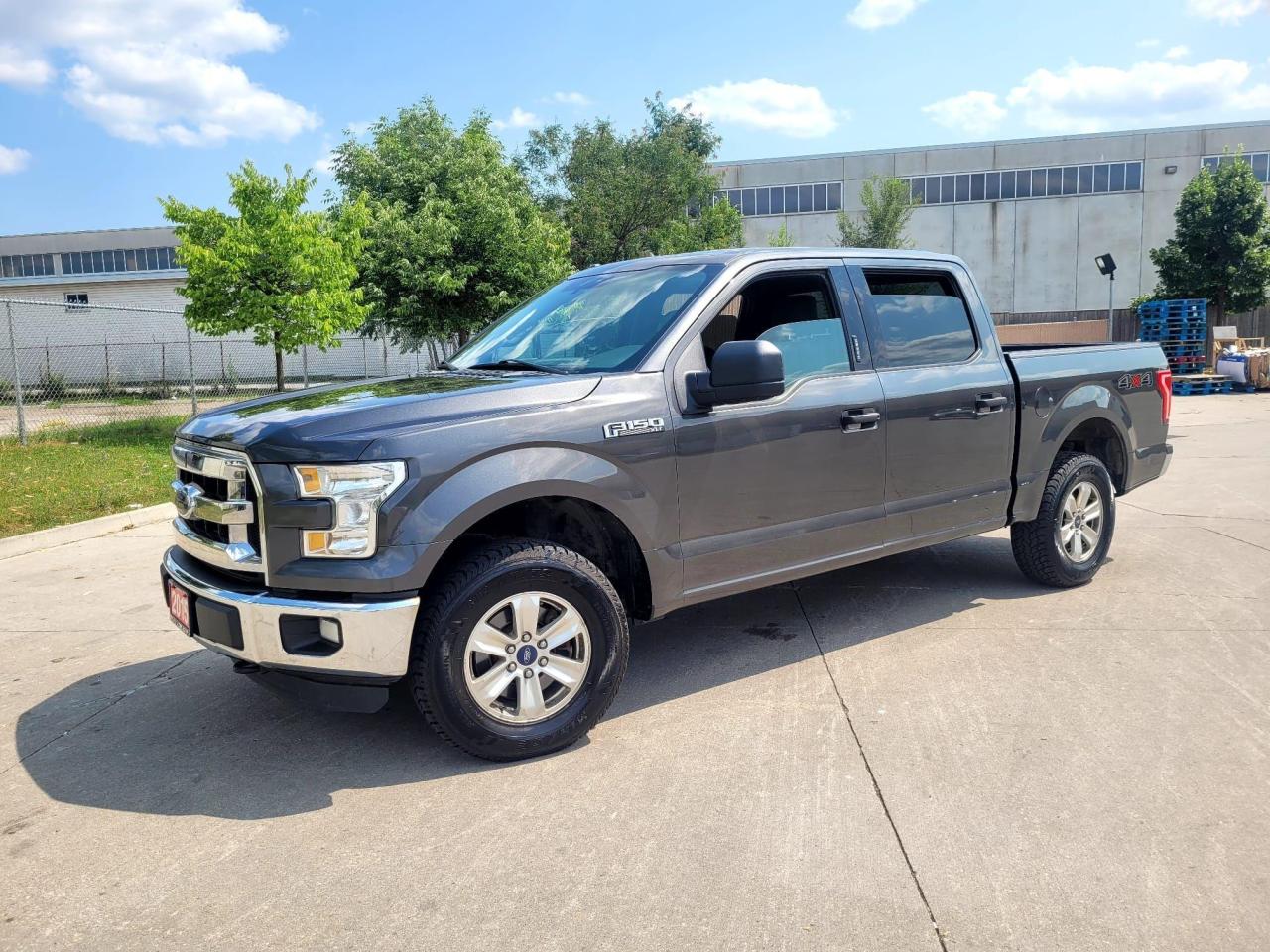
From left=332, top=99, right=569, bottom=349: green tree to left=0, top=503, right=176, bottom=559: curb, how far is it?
11.3 metres

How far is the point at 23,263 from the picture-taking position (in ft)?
172

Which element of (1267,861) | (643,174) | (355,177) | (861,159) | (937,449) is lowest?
(1267,861)

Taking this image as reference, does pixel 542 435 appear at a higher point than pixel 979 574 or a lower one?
higher

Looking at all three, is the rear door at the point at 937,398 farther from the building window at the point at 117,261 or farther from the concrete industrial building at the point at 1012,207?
the building window at the point at 117,261

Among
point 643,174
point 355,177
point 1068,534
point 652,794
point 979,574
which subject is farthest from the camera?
point 643,174

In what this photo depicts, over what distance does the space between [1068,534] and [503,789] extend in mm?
3950

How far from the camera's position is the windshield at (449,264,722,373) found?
13.7 feet

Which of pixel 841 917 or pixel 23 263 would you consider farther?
pixel 23 263

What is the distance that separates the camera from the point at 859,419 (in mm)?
4520

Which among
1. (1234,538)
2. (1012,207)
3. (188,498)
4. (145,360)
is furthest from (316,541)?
(1012,207)

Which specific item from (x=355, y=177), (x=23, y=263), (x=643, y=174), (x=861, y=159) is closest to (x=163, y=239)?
(x=23, y=263)

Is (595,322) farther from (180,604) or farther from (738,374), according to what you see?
(180,604)

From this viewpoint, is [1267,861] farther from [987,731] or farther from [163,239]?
[163,239]

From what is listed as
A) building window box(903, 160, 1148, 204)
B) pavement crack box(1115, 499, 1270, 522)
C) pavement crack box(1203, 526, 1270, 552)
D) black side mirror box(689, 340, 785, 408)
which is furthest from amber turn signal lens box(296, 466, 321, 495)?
building window box(903, 160, 1148, 204)
